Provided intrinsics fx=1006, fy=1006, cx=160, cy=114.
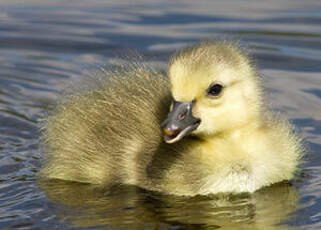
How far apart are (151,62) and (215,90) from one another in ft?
10.1

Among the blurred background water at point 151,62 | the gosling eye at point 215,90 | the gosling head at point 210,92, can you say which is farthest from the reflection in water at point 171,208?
the gosling eye at point 215,90

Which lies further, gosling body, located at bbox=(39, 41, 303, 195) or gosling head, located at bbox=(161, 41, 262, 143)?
gosling body, located at bbox=(39, 41, 303, 195)

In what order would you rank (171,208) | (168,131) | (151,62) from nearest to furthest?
(168,131), (171,208), (151,62)

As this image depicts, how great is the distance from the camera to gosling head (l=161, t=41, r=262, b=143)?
618cm

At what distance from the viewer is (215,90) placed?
20.6 feet

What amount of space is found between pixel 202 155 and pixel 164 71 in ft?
3.13

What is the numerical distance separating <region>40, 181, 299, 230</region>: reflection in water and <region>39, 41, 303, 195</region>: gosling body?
3.1 inches

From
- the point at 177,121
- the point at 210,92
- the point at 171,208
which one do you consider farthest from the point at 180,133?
the point at 171,208

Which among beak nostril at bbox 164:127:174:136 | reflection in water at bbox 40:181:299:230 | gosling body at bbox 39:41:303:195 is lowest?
reflection in water at bbox 40:181:299:230

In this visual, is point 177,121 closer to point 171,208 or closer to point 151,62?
point 171,208

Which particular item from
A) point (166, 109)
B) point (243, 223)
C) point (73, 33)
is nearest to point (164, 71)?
point (166, 109)

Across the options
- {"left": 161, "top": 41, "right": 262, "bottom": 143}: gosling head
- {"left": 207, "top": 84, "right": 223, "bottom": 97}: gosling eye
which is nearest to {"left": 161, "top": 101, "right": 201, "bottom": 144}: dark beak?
{"left": 161, "top": 41, "right": 262, "bottom": 143}: gosling head

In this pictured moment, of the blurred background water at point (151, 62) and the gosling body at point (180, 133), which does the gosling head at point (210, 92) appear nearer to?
the gosling body at point (180, 133)

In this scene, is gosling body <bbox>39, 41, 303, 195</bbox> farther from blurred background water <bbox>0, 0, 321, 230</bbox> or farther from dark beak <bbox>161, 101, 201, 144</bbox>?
blurred background water <bbox>0, 0, 321, 230</bbox>
